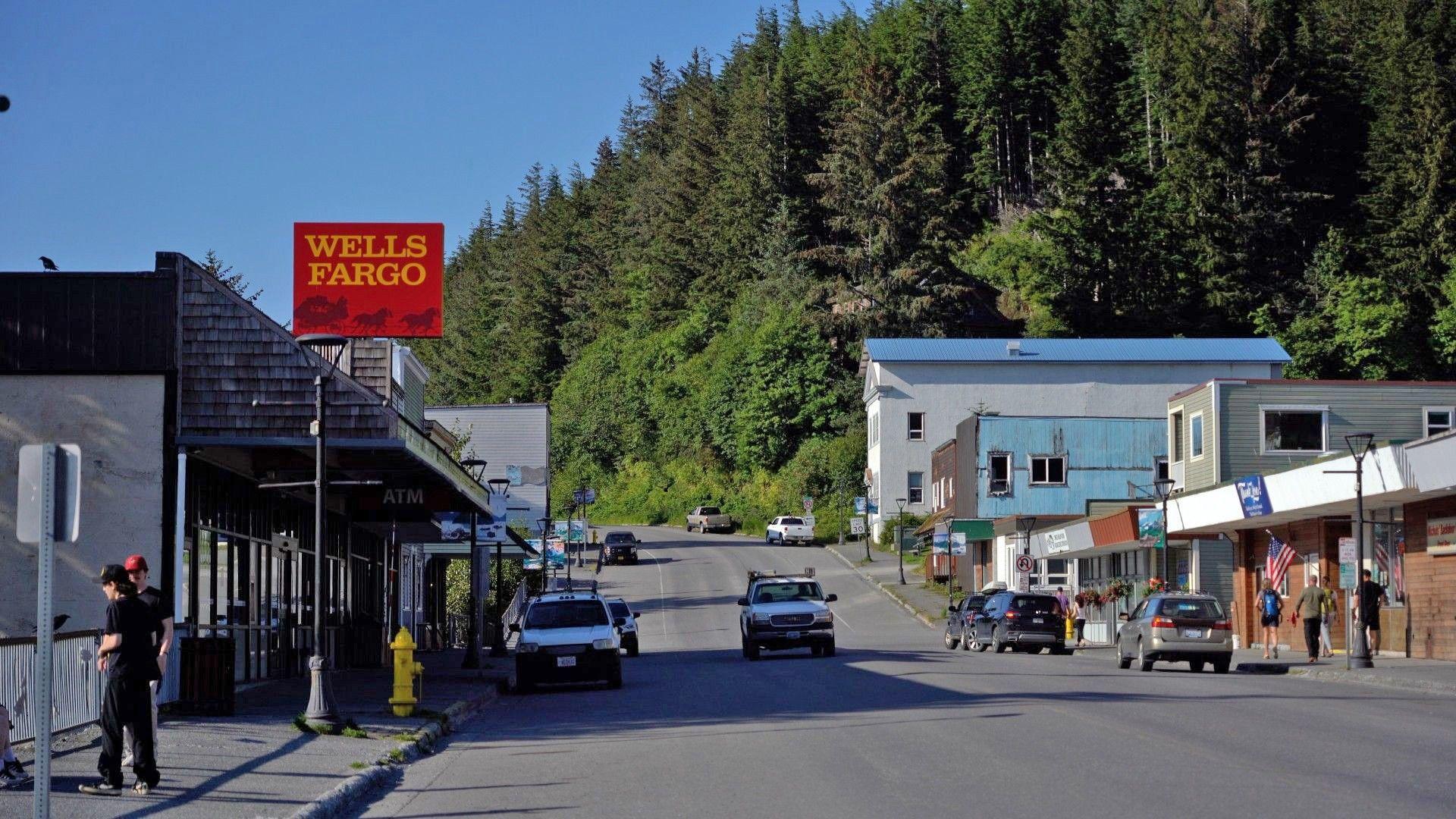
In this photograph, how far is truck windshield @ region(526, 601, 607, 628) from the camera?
92.7 feet

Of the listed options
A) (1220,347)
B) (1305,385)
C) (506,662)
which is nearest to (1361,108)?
(1220,347)

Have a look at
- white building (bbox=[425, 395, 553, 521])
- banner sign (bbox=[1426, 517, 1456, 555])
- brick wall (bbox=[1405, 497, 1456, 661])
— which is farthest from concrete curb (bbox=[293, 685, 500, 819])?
white building (bbox=[425, 395, 553, 521])

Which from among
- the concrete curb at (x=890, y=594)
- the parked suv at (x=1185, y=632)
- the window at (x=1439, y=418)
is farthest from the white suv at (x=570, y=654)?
the concrete curb at (x=890, y=594)

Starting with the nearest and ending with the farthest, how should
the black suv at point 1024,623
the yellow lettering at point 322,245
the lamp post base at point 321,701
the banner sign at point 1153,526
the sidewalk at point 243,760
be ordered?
1. the sidewalk at point 243,760
2. the lamp post base at point 321,701
3. the yellow lettering at point 322,245
4. the black suv at point 1024,623
5. the banner sign at point 1153,526

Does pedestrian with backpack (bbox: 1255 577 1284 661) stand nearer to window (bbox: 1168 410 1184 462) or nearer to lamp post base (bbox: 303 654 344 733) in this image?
window (bbox: 1168 410 1184 462)

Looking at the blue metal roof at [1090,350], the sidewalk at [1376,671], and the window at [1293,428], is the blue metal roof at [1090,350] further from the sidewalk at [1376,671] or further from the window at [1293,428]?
the sidewalk at [1376,671]

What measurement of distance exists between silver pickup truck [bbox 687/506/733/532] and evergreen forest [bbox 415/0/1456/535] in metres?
2.48

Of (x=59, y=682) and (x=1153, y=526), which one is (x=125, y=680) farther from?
(x=1153, y=526)

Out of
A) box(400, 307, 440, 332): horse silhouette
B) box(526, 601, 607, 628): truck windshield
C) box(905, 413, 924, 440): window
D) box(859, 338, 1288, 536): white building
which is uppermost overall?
box(859, 338, 1288, 536): white building

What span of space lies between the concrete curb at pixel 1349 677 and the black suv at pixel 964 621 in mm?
9889

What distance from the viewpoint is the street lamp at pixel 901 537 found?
232 ft

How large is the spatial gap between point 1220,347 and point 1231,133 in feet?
60.2

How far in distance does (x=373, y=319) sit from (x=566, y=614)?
7283 mm

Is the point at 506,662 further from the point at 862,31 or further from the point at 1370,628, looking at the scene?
the point at 862,31
